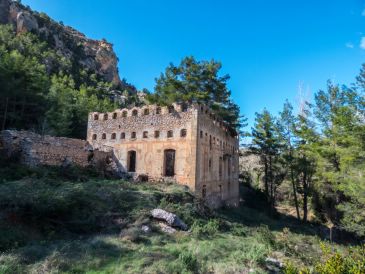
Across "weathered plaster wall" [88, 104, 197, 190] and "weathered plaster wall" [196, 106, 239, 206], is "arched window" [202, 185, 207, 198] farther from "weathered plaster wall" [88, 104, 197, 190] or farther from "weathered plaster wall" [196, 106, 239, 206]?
"weathered plaster wall" [88, 104, 197, 190]

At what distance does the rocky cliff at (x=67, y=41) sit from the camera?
70.7 m

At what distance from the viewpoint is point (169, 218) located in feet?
37.9

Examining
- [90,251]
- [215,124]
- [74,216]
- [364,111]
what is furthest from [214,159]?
[90,251]

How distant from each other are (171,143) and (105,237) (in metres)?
Result: 10.8

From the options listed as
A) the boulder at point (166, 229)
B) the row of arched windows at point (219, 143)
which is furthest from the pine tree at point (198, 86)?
the boulder at point (166, 229)

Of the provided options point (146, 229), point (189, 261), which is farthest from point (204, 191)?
point (189, 261)

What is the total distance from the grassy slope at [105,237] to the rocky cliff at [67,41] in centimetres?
7311

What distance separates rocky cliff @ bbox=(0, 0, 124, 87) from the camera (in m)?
70.7

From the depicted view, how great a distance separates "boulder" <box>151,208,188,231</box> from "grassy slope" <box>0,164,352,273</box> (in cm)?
39

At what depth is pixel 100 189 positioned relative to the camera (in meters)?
13.2

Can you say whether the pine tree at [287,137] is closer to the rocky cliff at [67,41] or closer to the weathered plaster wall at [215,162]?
the weathered plaster wall at [215,162]

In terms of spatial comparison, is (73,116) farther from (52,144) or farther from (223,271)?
(223,271)

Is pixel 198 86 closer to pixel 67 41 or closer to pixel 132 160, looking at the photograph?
pixel 132 160

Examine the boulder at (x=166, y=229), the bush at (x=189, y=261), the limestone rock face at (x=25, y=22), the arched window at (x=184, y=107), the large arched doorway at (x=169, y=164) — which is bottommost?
the bush at (x=189, y=261)
